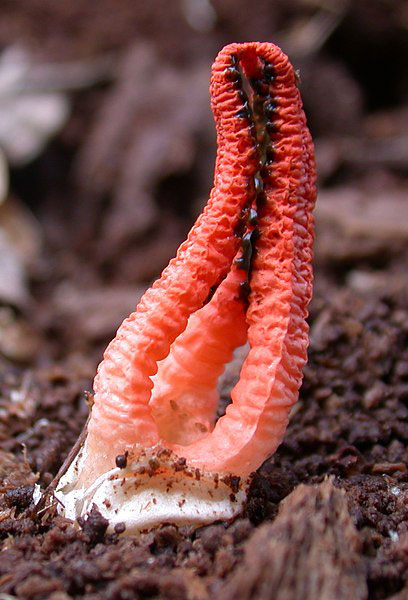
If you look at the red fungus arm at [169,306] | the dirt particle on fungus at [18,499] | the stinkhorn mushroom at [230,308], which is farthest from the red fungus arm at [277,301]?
the dirt particle on fungus at [18,499]

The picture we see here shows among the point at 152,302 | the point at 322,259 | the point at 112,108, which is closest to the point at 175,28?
the point at 112,108

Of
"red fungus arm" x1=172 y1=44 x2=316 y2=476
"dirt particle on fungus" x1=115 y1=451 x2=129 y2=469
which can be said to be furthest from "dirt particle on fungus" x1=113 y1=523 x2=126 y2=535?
"red fungus arm" x1=172 y1=44 x2=316 y2=476

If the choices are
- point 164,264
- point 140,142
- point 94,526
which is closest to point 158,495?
point 94,526

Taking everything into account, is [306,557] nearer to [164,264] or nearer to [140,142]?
[164,264]

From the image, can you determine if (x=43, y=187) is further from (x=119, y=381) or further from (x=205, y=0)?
(x=119, y=381)

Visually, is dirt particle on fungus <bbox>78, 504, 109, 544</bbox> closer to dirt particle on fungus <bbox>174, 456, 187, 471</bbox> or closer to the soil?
the soil
